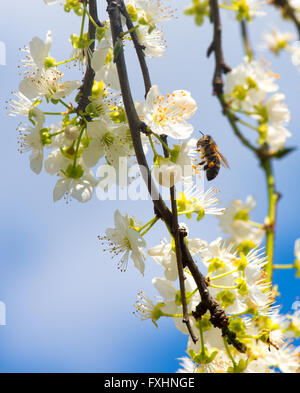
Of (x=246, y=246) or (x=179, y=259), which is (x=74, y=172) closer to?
(x=179, y=259)

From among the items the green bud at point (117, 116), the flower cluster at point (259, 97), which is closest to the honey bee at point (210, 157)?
the flower cluster at point (259, 97)

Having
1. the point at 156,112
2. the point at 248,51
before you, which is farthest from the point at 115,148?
the point at 248,51

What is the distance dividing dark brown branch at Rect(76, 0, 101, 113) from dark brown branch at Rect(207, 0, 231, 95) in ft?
1.43

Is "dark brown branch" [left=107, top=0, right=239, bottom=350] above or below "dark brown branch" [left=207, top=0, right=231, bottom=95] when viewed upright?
below

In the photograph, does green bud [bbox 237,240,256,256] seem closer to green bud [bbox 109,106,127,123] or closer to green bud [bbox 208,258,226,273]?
green bud [bbox 208,258,226,273]

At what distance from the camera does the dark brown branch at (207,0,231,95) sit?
135 centimetres

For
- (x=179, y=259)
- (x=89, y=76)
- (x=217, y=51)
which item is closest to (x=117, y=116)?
(x=89, y=76)

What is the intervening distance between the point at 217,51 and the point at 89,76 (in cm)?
48

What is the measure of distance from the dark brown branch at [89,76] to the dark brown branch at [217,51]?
44 centimetres

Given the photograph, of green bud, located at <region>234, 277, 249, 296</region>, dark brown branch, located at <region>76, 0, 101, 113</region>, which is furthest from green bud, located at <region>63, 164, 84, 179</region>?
green bud, located at <region>234, 277, 249, 296</region>

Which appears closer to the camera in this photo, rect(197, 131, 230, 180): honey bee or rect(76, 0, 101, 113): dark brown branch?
rect(76, 0, 101, 113): dark brown branch

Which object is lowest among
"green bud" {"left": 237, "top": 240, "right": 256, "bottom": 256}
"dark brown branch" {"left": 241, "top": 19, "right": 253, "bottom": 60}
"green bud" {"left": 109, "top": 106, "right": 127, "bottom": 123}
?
"green bud" {"left": 237, "top": 240, "right": 256, "bottom": 256}
